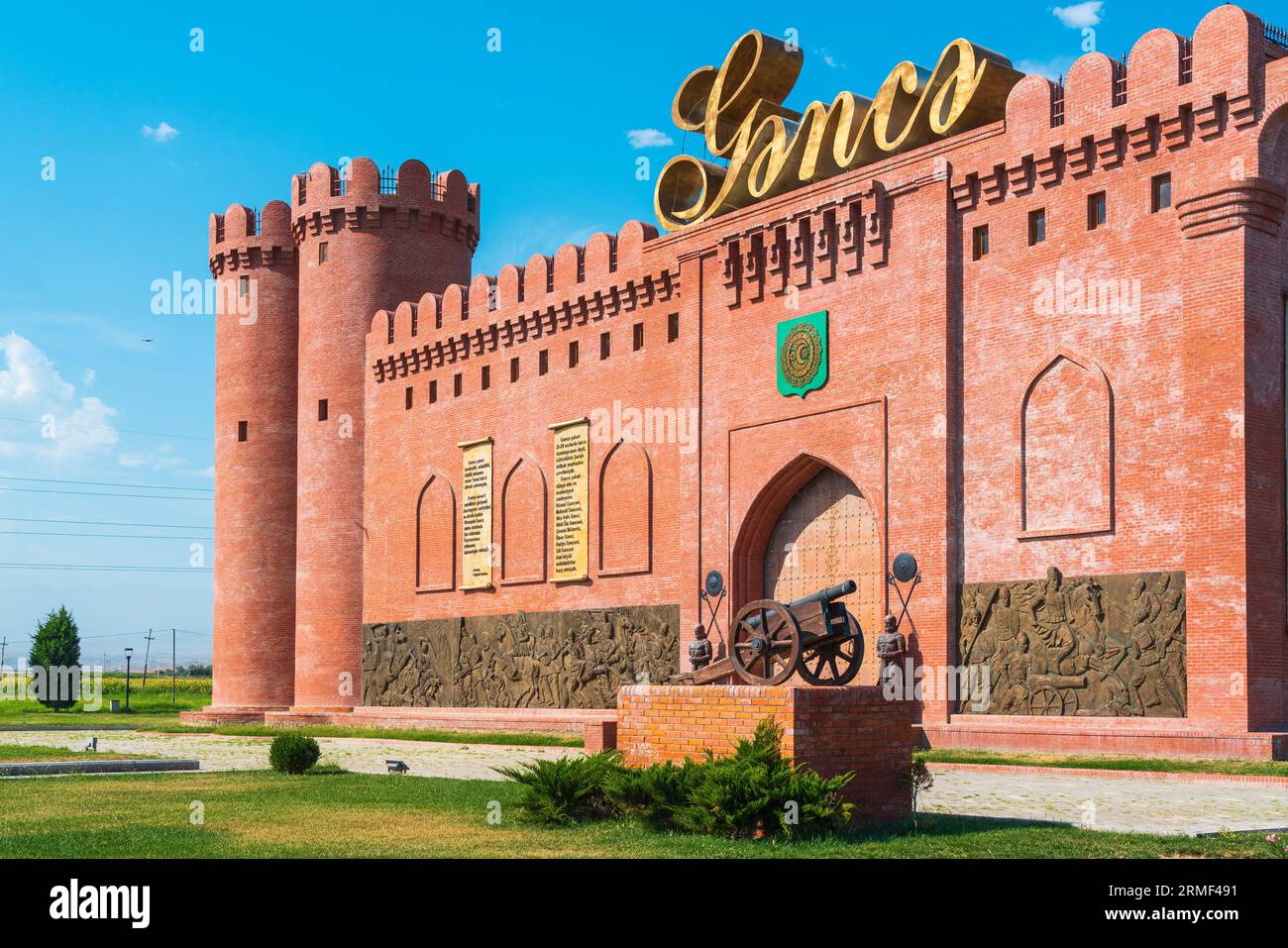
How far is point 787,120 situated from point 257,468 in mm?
20402

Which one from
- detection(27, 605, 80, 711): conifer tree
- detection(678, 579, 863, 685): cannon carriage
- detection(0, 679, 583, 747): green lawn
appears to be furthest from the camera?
detection(27, 605, 80, 711): conifer tree

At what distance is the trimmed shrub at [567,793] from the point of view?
12375 mm

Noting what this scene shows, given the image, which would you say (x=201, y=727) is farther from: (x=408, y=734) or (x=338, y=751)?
(x=338, y=751)

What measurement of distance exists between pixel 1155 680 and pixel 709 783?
12756mm

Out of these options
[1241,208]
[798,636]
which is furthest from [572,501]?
[798,636]

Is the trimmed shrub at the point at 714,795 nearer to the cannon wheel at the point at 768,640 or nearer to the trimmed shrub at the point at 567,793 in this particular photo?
the trimmed shrub at the point at 567,793

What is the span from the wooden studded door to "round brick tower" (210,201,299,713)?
60.3 feet

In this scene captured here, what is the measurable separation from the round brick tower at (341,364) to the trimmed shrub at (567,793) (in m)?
28.3

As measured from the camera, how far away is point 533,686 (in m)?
34.2

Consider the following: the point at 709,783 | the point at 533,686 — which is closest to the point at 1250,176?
the point at 709,783

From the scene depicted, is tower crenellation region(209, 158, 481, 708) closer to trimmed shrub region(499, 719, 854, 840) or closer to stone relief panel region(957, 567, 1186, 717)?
stone relief panel region(957, 567, 1186, 717)

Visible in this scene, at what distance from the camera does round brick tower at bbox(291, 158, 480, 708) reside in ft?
132

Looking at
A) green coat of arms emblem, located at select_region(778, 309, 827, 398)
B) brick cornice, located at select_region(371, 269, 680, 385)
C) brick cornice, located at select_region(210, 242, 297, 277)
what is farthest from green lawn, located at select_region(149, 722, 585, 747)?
brick cornice, located at select_region(210, 242, 297, 277)

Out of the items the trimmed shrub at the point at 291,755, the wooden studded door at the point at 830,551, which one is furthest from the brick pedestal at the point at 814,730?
the wooden studded door at the point at 830,551
